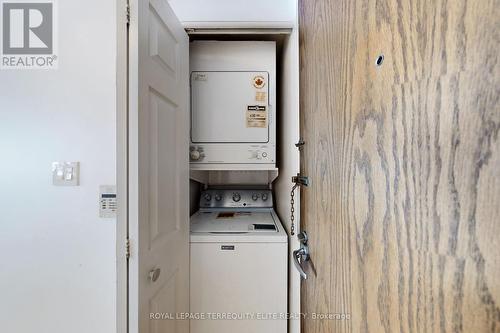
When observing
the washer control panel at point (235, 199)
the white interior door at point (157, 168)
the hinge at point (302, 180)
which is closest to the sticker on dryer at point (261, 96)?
the white interior door at point (157, 168)

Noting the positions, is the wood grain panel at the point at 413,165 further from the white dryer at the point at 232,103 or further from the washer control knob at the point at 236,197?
the washer control knob at the point at 236,197

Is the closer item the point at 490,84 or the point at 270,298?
the point at 490,84

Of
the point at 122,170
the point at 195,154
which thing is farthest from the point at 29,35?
the point at 122,170

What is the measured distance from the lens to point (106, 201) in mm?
1222

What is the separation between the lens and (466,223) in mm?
286

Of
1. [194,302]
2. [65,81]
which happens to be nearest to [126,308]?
[194,302]

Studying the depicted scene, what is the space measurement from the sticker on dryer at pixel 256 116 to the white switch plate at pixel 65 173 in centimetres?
112

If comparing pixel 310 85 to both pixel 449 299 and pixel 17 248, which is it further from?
pixel 17 248

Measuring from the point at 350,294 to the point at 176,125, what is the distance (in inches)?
41.5

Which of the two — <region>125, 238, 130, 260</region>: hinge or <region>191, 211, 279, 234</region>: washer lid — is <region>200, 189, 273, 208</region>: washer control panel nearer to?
<region>191, 211, 279, 234</region>: washer lid

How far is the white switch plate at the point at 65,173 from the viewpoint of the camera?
1.21 meters

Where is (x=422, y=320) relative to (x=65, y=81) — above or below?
below

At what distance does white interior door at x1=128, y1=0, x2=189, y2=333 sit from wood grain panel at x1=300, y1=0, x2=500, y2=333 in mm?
670

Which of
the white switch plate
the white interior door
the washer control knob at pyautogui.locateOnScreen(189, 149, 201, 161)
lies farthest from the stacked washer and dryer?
the white switch plate
